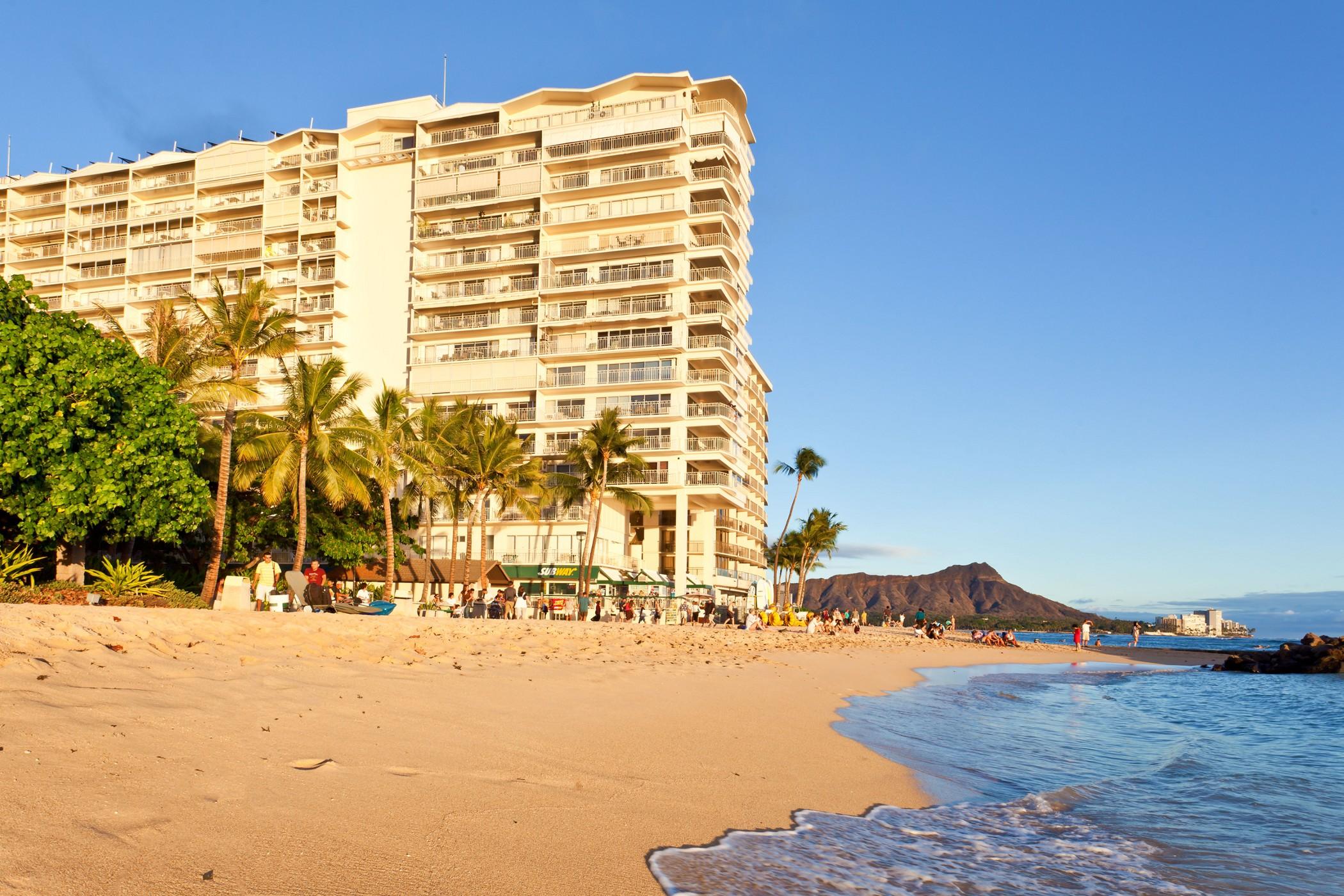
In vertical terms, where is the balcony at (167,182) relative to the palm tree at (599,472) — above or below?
above

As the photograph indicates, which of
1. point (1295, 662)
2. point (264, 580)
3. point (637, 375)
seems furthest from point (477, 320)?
point (1295, 662)

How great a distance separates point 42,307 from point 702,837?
29.8m

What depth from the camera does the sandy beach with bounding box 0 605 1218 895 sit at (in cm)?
397

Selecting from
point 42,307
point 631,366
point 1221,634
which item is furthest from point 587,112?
point 1221,634

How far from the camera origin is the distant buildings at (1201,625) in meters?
166

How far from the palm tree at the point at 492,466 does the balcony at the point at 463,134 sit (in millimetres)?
26402

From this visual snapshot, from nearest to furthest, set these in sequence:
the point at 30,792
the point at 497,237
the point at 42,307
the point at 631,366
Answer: the point at 30,792, the point at 42,307, the point at 631,366, the point at 497,237

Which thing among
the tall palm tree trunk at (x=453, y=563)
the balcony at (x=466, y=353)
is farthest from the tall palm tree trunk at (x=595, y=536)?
the balcony at (x=466, y=353)

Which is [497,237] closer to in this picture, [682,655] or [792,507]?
[792,507]

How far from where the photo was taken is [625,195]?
61.7 metres

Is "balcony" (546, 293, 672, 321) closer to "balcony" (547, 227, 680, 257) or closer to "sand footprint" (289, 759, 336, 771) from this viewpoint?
"balcony" (547, 227, 680, 257)

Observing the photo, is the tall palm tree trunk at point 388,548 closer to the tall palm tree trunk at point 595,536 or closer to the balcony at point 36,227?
the tall palm tree trunk at point 595,536

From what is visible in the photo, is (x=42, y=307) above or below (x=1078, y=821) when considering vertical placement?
above

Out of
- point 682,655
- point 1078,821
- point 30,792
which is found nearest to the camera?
point 30,792
